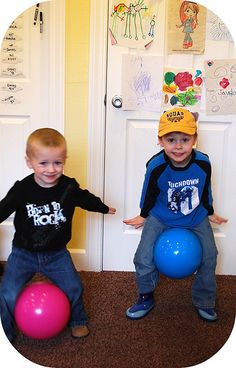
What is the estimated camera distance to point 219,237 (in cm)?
244

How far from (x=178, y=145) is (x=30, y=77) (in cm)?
100

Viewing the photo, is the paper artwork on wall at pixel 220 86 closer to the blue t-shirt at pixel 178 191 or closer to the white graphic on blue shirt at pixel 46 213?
the blue t-shirt at pixel 178 191

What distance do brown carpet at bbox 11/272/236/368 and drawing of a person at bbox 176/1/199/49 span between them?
1.40 meters

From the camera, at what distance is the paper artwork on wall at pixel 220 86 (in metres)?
2.24

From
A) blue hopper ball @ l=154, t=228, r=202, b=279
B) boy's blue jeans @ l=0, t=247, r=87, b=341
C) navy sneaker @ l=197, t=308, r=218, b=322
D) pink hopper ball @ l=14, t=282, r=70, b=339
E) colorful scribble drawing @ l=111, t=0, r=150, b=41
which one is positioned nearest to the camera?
pink hopper ball @ l=14, t=282, r=70, b=339

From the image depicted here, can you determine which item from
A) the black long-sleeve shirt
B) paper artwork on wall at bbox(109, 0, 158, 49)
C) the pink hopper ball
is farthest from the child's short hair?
paper artwork on wall at bbox(109, 0, 158, 49)

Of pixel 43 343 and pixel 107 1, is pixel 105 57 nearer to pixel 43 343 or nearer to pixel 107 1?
pixel 107 1

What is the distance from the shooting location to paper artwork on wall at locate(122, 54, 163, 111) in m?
2.23

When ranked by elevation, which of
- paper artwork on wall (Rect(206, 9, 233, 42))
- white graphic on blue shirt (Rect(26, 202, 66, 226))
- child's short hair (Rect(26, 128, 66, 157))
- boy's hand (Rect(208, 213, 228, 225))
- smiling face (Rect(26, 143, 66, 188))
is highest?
paper artwork on wall (Rect(206, 9, 233, 42))

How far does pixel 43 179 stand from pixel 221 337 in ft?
3.41

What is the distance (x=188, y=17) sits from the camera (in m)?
2.19

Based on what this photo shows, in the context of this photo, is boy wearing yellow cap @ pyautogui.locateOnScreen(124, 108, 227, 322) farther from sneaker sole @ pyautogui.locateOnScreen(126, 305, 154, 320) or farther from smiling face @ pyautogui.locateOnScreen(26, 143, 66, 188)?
smiling face @ pyautogui.locateOnScreen(26, 143, 66, 188)

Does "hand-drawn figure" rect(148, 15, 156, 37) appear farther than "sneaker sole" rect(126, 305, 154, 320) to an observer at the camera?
Yes

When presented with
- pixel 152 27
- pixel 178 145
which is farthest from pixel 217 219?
pixel 152 27
